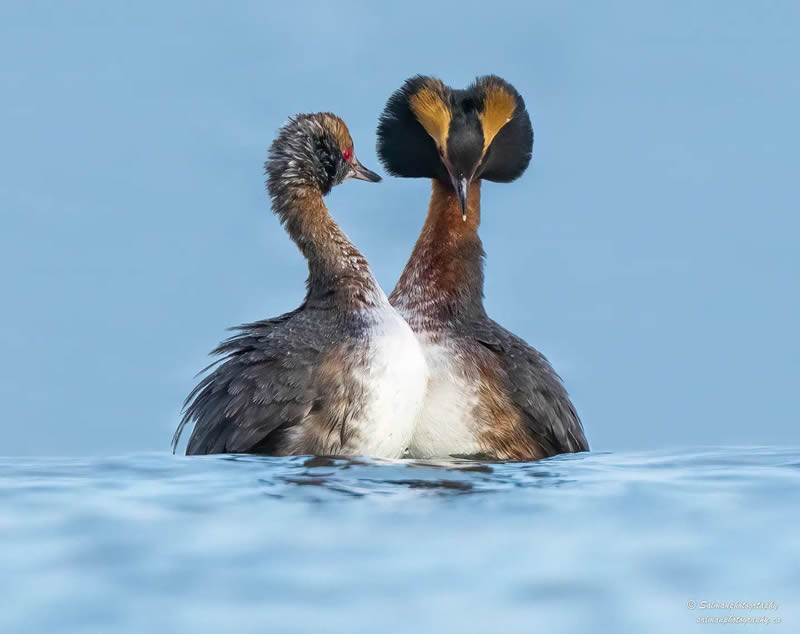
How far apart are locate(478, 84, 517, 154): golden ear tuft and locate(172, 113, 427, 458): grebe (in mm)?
1509

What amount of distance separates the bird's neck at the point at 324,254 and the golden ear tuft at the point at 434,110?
1066 millimetres

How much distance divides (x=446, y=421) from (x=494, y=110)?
264 centimetres

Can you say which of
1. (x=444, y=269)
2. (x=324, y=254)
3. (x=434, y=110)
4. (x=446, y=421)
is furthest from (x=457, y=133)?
(x=446, y=421)

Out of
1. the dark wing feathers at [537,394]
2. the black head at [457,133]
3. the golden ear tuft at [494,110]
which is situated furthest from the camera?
the golden ear tuft at [494,110]

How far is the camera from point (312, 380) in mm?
7656

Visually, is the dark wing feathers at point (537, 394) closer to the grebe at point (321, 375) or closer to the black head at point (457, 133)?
the grebe at point (321, 375)

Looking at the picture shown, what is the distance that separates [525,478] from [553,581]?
1954 millimetres

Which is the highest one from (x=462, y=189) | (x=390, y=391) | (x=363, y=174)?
(x=363, y=174)

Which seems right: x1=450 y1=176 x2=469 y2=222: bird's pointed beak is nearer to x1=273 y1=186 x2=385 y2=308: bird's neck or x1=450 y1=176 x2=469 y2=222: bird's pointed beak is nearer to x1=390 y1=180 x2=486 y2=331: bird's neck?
x1=390 y1=180 x2=486 y2=331: bird's neck

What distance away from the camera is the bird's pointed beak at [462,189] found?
→ 9.16 metres

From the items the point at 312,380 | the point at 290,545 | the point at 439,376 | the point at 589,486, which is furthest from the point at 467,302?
the point at 290,545

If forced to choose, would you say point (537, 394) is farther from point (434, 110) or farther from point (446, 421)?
point (434, 110)

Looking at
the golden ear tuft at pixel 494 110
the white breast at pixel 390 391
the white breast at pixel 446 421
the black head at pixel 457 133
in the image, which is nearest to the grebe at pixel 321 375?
the white breast at pixel 390 391

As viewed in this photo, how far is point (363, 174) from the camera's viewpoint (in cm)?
955
